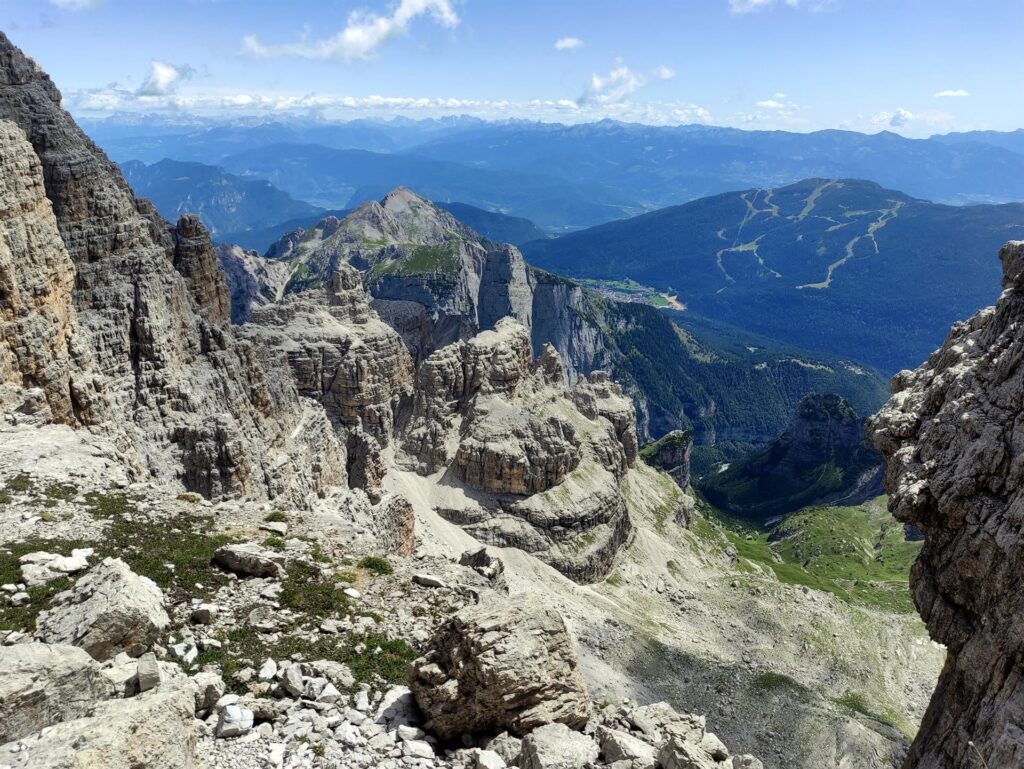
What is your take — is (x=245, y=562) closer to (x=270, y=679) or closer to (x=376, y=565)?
(x=376, y=565)

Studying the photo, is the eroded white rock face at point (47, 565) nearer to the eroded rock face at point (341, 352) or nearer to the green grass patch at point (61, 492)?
the green grass patch at point (61, 492)

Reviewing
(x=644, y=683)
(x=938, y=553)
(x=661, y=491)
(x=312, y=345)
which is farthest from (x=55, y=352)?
(x=661, y=491)

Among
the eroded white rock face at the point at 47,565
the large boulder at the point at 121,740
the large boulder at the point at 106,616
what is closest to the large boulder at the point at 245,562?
the eroded white rock face at the point at 47,565

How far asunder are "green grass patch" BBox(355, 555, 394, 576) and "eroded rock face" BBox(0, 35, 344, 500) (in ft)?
61.9

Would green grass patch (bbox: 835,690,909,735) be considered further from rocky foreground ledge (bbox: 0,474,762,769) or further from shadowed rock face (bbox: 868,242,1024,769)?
rocky foreground ledge (bbox: 0,474,762,769)

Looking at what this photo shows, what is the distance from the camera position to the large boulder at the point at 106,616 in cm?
1922

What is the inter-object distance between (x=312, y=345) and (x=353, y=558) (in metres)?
82.3

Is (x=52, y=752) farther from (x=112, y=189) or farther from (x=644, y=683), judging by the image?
(x=644, y=683)

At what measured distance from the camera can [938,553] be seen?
26469 mm

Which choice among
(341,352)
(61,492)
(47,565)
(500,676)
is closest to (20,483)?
(61,492)

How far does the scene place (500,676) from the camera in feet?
66.1

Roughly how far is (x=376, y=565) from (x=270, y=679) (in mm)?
10810

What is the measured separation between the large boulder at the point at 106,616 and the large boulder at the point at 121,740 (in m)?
4.73

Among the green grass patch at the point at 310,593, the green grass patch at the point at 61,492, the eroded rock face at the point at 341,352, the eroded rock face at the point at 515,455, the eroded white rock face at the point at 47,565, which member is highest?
the eroded white rock face at the point at 47,565
